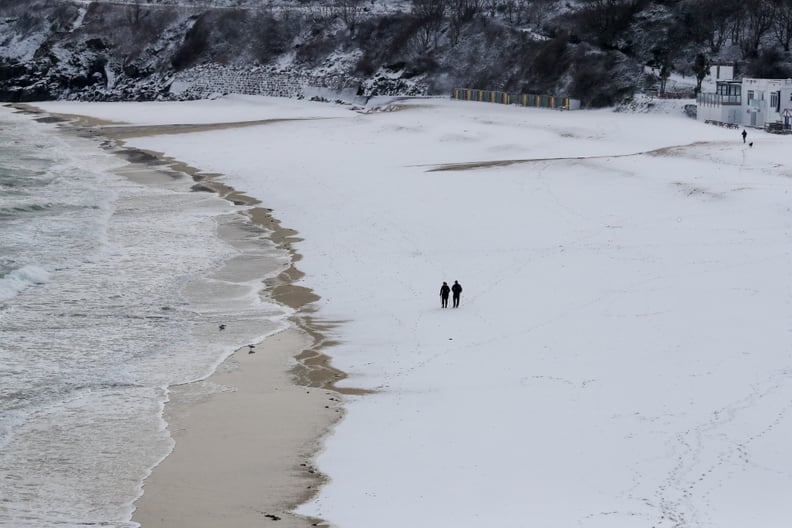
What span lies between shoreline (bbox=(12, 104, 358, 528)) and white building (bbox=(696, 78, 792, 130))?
136 feet

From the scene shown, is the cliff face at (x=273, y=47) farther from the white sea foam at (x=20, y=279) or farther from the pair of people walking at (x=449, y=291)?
the pair of people walking at (x=449, y=291)

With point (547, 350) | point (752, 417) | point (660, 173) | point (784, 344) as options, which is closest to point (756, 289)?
point (784, 344)

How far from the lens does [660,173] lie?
163 feet

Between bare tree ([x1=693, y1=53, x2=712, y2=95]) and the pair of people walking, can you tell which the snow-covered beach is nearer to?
the pair of people walking

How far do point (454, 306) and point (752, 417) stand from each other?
11831 mm

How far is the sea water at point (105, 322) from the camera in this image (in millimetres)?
20906

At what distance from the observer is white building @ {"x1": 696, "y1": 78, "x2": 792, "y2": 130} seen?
66500 millimetres

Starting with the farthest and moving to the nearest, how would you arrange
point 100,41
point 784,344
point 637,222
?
point 100,41 → point 637,222 → point 784,344

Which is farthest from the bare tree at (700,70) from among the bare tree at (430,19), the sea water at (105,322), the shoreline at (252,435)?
the shoreline at (252,435)

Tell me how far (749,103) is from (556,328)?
145 feet

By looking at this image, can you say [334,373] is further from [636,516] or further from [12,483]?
[636,516]

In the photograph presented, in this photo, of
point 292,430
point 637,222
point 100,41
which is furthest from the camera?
point 100,41

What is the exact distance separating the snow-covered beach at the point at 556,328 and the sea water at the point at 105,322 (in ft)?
9.44

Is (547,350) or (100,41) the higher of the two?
(100,41)
